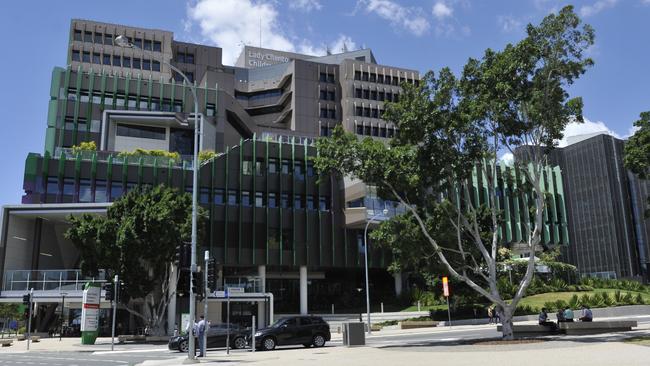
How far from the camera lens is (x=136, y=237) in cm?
3788

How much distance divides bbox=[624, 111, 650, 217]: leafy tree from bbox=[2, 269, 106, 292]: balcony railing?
36.6m

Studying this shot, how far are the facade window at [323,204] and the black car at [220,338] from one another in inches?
→ 1235

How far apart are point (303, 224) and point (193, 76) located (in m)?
51.3

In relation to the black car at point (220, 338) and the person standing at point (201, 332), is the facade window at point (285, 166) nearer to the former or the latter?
the black car at point (220, 338)

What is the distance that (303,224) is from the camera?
5847cm

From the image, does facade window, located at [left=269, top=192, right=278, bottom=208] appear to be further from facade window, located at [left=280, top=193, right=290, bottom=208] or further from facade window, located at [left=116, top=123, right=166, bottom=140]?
facade window, located at [left=116, top=123, right=166, bottom=140]

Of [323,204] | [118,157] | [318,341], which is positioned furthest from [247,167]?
[318,341]

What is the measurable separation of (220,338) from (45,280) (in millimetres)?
22017

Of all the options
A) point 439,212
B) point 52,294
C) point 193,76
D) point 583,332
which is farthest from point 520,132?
point 193,76

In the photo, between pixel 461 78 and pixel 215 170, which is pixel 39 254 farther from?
pixel 461 78

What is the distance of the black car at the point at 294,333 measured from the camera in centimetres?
2753

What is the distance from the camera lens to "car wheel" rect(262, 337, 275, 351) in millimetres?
27500

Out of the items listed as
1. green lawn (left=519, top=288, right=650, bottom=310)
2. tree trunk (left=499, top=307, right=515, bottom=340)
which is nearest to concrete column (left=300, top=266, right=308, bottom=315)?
green lawn (left=519, top=288, right=650, bottom=310)

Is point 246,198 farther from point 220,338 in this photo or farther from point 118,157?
point 220,338
